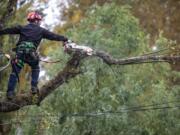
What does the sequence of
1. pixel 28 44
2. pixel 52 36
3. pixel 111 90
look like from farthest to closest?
1. pixel 111 90
2. pixel 52 36
3. pixel 28 44

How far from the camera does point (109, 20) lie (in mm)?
14969

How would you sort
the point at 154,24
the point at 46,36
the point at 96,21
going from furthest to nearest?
the point at 154,24
the point at 96,21
the point at 46,36

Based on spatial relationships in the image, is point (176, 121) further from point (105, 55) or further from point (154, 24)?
point (154, 24)

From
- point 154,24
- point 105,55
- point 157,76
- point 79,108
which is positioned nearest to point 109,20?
point 157,76

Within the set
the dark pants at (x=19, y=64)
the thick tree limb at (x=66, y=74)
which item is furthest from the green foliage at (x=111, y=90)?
the dark pants at (x=19, y=64)

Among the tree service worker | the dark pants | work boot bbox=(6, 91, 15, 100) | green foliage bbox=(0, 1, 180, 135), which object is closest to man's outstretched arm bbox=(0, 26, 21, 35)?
the tree service worker

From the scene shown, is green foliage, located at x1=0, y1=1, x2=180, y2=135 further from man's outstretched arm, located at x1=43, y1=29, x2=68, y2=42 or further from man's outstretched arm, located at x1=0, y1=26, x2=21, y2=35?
man's outstretched arm, located at x1=0, y1=26, x2=21, y2=35

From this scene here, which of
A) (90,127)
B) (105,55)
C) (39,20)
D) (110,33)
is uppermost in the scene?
(110,33)

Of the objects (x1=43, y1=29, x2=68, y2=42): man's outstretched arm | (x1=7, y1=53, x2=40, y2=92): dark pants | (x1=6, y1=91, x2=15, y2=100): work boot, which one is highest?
(x1=43, y1=29, x2=68, y2=42): man's outstretched arm

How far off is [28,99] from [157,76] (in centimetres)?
708

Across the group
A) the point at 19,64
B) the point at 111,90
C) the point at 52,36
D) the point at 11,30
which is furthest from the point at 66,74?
the point at 111,90

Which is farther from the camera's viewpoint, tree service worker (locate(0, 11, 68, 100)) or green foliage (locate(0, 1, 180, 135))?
green foliage (locate(0, 1, 180, 135))

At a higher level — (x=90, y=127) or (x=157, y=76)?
(x=157, y=76)

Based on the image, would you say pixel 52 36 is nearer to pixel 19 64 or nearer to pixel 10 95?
pixel 19 64
